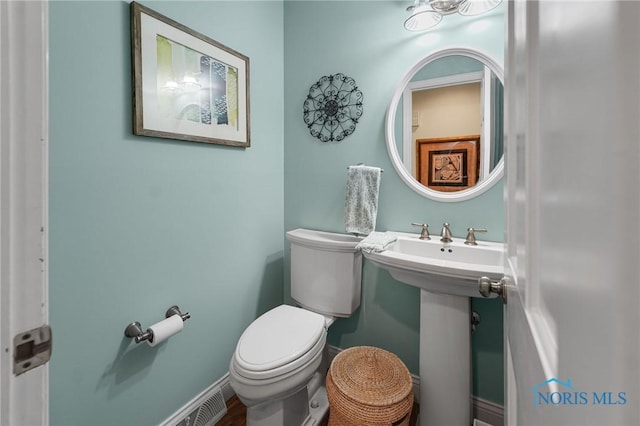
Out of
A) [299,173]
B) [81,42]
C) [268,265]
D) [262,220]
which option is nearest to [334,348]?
[268,265]

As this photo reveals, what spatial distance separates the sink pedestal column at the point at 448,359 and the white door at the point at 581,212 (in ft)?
2.38

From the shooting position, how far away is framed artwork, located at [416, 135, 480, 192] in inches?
53.4

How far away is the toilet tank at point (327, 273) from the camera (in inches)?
59.7

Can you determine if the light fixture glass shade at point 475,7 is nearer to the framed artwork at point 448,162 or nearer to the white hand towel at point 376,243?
the framed artwork at point 448,162

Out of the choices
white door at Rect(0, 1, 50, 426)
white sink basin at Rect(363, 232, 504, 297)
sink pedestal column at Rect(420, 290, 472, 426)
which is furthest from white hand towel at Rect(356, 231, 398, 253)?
white door at Rect(0, 1, 50, 426)

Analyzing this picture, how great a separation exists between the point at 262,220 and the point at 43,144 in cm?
136

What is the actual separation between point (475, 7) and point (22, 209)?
1.65m

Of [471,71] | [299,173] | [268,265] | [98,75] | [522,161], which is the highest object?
[471,71]

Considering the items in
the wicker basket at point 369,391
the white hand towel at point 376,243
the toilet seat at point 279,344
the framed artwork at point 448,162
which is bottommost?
the wicker basket at point 369,391

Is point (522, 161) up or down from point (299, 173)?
down

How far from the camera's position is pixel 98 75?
3.34 feet

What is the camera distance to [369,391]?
1115 mm

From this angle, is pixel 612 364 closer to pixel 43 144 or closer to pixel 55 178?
pixel 43 144

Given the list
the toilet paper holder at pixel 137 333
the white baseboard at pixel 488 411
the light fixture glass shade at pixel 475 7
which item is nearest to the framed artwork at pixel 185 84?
the toilet paper holder at pixel 137 333
